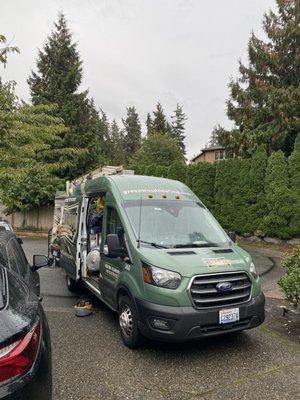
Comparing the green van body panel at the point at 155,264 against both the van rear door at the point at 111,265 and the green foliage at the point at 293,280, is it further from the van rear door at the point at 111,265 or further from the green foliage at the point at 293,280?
the green foliage at the point at 293,280

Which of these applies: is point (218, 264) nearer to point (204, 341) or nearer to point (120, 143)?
point (204, 341)

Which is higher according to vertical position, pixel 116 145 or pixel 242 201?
pixel 116 145

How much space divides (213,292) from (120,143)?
224ft

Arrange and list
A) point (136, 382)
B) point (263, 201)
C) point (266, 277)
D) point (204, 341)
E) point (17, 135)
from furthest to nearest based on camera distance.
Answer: point (263, 201), point (266, 277), point (17, 135), point (204, 341), point (136, 382)

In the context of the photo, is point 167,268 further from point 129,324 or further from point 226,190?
point 226,190

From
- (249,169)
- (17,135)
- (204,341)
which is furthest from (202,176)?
(204,341)

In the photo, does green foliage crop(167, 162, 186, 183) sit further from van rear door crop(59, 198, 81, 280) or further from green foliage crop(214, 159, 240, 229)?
van rear door crop(59, 198, 81, 280)

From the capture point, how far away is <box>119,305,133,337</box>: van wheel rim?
4906 mm

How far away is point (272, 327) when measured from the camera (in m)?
5.78

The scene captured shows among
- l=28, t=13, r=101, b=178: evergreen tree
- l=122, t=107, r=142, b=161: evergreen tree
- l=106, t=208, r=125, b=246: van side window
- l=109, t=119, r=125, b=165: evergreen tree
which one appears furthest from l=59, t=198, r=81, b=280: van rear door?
l=122, t=107, r=142, b=161: evergreen tree

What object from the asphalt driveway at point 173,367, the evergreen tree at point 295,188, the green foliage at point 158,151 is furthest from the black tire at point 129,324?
the green foliage at point 158,151

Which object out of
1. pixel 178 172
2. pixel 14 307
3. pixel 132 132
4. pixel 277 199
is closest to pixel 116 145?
pixel 132 132

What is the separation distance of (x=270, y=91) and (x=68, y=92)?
1543cm

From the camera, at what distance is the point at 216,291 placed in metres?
4.48
